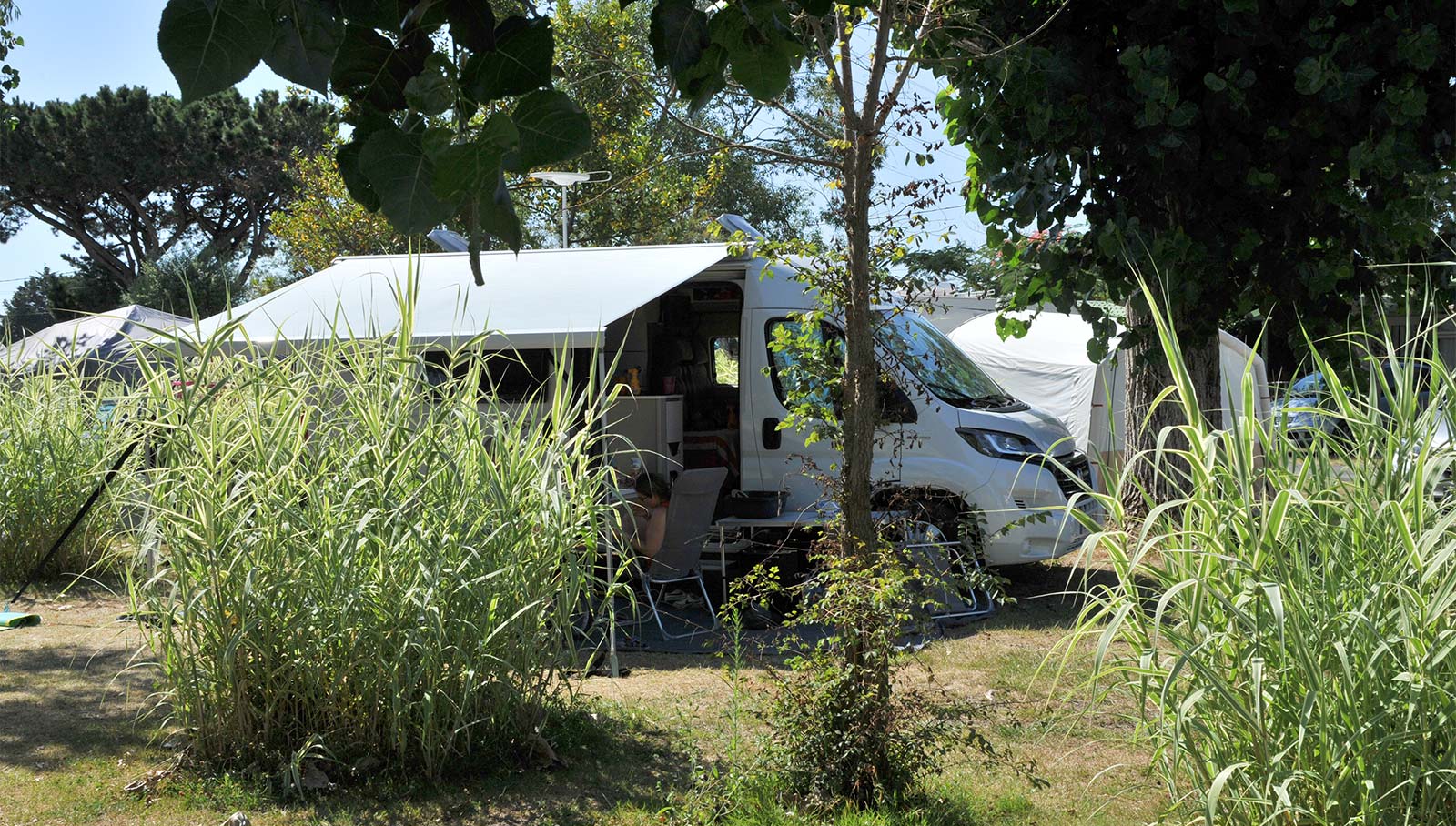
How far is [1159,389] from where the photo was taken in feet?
25.9

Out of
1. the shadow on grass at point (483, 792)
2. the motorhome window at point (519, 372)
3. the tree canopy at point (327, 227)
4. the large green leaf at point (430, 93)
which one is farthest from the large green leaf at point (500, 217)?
the tree canopy at point (327, 227)

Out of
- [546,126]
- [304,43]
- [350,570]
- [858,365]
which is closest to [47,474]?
[350,570]

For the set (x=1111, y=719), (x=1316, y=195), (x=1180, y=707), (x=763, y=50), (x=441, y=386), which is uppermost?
(x=1316, y=195)

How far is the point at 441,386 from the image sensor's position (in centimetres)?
478

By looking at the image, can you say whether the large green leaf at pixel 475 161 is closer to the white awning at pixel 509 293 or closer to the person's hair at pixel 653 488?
the white awning at pixel 509 293

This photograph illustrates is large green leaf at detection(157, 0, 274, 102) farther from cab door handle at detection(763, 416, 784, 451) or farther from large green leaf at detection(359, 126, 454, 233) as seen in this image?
cab door handle at detection(763, 416, 784, 451)

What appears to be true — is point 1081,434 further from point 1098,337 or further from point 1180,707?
point 1180,707

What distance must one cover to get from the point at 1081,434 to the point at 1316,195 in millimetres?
6521

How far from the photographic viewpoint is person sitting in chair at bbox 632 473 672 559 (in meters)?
7.52

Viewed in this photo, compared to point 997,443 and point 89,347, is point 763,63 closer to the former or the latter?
point 997,443

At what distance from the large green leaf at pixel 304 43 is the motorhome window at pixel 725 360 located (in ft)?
26.2

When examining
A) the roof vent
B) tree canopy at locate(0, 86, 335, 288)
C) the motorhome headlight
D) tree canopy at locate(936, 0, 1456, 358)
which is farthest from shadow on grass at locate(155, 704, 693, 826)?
tree canopy at locate(0, 86, 335, 288)

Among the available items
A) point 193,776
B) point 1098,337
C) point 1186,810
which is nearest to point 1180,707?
point 1186,810

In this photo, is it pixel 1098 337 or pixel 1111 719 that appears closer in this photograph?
pixel 1111 719
